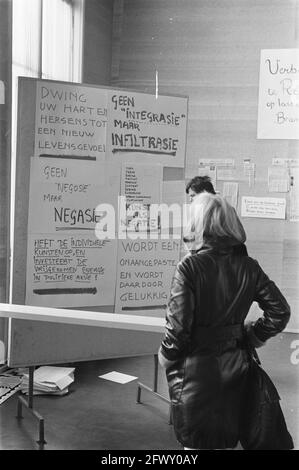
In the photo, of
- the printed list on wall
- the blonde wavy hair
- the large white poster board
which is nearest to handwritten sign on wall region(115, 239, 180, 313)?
the printed list on wall

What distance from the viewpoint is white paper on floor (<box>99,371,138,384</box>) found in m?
3.44

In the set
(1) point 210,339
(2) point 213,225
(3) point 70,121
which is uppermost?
(3) point 70,121

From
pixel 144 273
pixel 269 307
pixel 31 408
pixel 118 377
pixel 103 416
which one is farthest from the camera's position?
pixel 118 377

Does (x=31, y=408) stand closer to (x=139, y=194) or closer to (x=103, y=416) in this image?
(x=103, y=416)

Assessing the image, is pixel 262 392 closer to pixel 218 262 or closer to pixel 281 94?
pixel 218 262

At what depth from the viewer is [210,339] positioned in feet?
5.70

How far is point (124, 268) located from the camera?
2998 mm

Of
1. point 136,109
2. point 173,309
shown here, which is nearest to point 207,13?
point 136,109

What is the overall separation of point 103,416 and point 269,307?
4.78ft

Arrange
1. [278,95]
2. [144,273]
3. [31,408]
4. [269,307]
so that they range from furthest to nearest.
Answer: [278,95] → [144,273] → [31,408] → [269,307]

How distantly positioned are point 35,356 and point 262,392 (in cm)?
134

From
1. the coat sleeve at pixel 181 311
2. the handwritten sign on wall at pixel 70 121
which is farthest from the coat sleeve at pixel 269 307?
the handwritten sign on wall at pixel 70 121

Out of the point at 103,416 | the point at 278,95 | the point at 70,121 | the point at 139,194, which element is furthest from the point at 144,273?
the point at 278,95

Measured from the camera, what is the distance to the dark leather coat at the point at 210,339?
1.70 m
